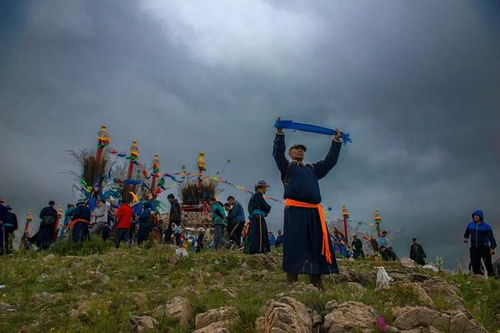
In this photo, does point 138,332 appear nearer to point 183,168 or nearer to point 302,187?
point 302,187

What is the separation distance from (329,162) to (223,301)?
8.55 ft

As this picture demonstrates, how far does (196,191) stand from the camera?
19.3m

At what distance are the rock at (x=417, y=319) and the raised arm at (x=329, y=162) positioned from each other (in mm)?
2899

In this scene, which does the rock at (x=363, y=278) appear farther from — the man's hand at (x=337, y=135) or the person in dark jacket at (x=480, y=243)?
the person in dark jacket at (x=480, y=243)

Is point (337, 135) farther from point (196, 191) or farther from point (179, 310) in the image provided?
point (196, 191)

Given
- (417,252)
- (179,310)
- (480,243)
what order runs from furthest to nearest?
(417,252)
(480,243)
(179,310)

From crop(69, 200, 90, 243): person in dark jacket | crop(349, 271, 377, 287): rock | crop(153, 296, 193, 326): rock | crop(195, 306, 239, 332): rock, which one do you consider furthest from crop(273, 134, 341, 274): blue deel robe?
crop(69, 200, 90, 243): person in dark jacket

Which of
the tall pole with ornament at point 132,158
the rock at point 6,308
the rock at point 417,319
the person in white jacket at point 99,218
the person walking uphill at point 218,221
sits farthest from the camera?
the tall pole with ornament at point 132,158

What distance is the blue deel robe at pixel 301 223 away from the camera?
5164 millimetres

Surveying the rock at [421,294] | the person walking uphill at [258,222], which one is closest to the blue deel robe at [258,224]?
the person walking uphill at [258,222]

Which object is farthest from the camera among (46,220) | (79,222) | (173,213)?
(173,213)

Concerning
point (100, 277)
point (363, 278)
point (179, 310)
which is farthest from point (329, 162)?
point (100, 277)

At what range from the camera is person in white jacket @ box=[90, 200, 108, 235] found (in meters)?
13.6

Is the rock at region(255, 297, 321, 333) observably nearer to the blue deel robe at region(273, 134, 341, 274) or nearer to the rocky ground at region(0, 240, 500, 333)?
the rocky ground at region(0, 240, 500, 333)
